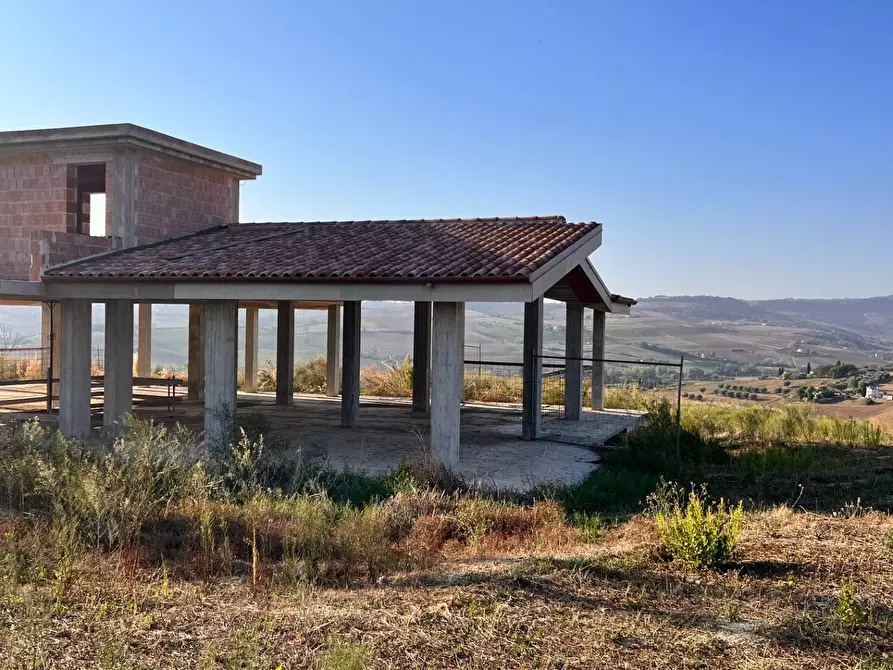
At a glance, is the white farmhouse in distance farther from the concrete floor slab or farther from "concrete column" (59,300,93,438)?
"concrete column" (59,300,93,438)

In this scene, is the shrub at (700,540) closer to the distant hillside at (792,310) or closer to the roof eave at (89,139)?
the roof eave at (89,139)

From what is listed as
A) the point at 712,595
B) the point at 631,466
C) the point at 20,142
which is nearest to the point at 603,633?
the point at 712,595

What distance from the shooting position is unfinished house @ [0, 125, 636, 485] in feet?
37.3

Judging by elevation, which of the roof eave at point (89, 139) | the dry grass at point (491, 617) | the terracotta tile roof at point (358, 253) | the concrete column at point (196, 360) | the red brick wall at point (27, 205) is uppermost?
the roof eave at point (89, 139)

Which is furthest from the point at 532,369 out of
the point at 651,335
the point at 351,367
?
the point at 651,335

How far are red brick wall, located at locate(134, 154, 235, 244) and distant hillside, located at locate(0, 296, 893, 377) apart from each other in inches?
1046

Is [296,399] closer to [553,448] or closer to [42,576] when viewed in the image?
[553,448]

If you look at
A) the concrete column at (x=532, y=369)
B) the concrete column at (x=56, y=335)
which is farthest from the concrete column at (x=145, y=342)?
the concrete column at (x=532, y=369)

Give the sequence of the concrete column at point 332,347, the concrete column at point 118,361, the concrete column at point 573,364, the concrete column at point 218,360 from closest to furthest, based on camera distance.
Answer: the concrete column at point 218,360 < the concrete column at point 118,361 < the concrete column at point 573,364 < the concrete column at point 332,347

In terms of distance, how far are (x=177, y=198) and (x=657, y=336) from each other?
75679 millimetres

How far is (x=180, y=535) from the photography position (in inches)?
299

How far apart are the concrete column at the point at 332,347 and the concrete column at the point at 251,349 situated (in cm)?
253

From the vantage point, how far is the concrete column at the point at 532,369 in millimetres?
14898

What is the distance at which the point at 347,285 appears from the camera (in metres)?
11.6
